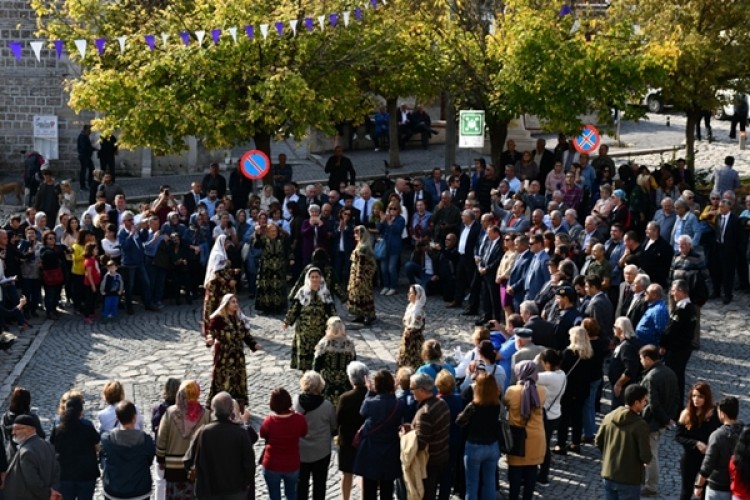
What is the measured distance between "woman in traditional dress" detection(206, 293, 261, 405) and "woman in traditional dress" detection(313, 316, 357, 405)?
1.22 m

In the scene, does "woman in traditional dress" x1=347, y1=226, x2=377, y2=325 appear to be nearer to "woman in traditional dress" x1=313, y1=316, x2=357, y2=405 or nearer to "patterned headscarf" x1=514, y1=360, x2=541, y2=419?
"woman in traditional dress" x1=313, y1=316, x2=357, y2=405

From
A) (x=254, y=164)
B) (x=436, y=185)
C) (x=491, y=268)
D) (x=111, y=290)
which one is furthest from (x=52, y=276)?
(x=436, y=185)

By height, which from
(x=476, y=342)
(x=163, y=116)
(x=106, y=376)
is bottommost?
(x=106, y=376)

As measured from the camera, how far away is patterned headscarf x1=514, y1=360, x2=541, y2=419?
491 inches

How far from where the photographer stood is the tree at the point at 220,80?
23.9m

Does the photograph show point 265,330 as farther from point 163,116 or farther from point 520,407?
point 520,407

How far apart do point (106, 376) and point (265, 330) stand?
10.0 feet

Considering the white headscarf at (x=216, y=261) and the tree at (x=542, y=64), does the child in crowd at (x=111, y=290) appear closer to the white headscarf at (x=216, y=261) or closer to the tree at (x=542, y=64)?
the white headscarf at (x=216, y=261)

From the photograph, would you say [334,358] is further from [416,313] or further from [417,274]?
[417,274]

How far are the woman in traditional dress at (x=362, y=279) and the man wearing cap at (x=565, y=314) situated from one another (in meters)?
4.93

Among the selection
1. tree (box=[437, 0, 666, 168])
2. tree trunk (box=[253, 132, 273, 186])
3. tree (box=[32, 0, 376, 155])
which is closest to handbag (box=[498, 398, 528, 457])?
tree (box=[32, 0, 376, 155])

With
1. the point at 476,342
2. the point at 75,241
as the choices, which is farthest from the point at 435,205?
the point at 476,342

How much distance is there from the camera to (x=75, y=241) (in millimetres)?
20922

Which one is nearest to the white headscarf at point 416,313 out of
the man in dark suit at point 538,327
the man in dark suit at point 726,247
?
the man in dark suit at point 538,327
